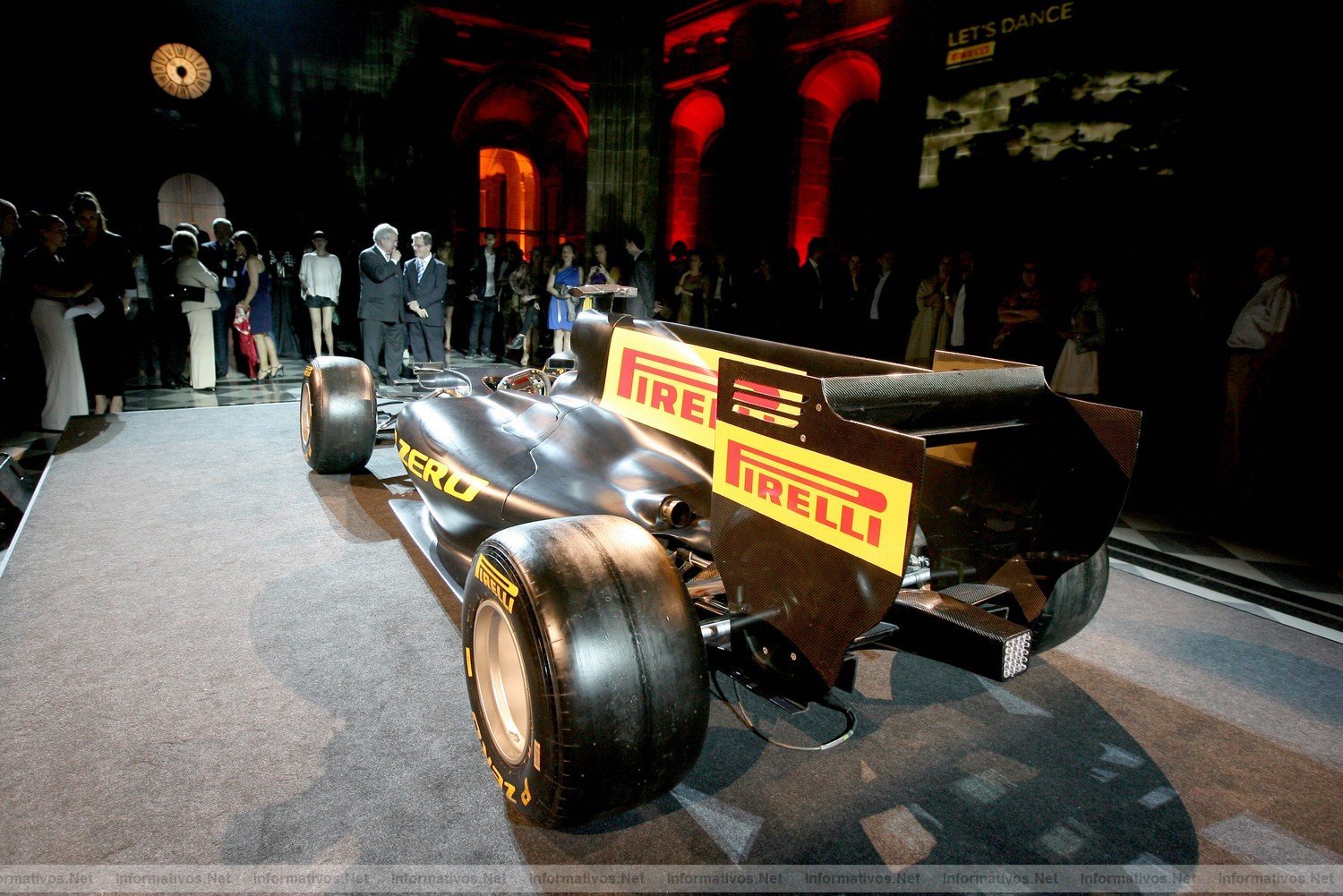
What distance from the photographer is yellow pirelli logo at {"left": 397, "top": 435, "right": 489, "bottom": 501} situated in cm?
301

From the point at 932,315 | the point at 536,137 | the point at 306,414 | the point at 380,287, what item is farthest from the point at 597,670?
the point at 536,137

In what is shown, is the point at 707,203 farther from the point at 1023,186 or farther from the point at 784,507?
the point at 784,507

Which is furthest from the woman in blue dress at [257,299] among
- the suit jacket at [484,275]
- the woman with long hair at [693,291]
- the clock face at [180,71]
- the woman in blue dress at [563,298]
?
the clock face at [180,71]

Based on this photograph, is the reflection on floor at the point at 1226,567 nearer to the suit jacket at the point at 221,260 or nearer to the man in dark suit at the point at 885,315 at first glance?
the suit jacket at the point at 221,260

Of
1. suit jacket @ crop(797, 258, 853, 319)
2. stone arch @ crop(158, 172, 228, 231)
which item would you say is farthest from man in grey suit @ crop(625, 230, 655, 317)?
stone arch @ crop(158, 172, 228, 231)

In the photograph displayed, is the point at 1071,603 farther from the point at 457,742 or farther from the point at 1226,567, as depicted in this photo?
the point at 1226,567

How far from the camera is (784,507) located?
1.91 m

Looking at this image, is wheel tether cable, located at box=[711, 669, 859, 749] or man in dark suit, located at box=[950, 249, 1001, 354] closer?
wheel tether cable, located at box=[711, 669, 859, 749]

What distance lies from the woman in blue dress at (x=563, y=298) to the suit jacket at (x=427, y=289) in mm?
1587

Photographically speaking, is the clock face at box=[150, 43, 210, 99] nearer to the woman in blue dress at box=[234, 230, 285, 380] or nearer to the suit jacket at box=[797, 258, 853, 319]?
the woman in blue dress at box=[234, 230, 285, 380]

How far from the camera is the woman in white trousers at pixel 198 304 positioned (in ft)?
25.5

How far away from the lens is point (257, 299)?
9.06 meters

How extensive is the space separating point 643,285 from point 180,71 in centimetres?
857

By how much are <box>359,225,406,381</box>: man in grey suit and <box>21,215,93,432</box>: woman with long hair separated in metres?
2.64
